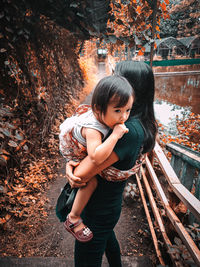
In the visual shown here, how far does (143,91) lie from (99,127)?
0.32 meters

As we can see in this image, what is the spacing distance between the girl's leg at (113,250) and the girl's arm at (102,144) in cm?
78

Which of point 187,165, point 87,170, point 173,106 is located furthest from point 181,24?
point 87,170

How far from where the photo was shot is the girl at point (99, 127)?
0.77 meters

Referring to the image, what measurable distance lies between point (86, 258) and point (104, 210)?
33cm

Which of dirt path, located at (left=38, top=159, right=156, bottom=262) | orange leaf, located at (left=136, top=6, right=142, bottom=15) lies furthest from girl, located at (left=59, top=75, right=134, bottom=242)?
orange leaf, located at (left=136, top=6, right=142, bottom=15)

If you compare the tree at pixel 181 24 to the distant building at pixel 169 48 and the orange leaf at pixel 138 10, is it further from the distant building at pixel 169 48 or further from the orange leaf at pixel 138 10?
the orange leaf at pixel 138 10

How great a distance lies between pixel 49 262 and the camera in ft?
5.35

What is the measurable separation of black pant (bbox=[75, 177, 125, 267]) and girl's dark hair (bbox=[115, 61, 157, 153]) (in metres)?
0.30

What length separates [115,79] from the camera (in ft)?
2.58

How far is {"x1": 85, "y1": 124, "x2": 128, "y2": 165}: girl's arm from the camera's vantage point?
75cm

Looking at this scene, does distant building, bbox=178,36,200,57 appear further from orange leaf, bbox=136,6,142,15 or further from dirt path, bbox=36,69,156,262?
dirt path, bbox=36,69,156,262

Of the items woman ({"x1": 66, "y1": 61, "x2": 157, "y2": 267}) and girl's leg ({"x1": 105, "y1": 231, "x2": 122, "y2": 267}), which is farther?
girl's leg ({"x1": 105, "y1": 231, "x2": 122, "y2": 267})

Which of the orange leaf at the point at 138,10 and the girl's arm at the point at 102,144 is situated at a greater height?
the orange leaf at the point at 138,10

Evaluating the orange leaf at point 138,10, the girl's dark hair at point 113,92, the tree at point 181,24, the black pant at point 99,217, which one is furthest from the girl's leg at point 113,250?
the tree at point 181,24
